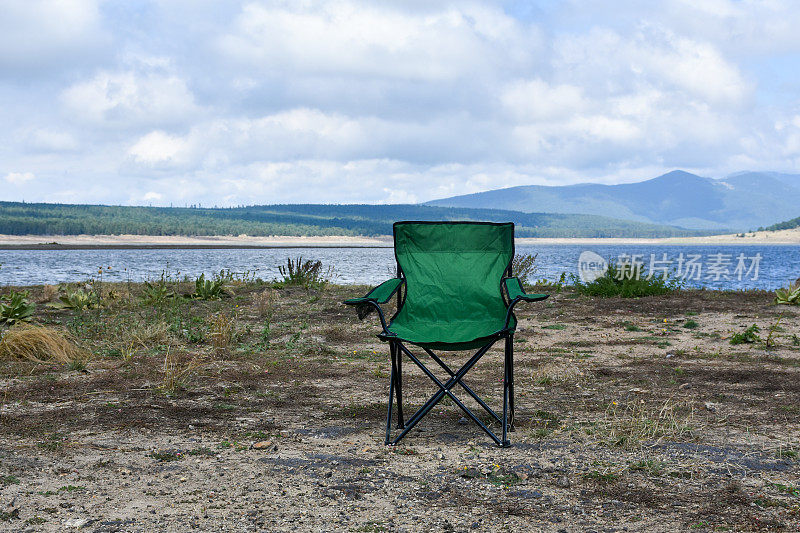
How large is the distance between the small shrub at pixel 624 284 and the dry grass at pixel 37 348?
6.96 metres

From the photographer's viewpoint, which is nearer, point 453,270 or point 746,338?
point 453,270

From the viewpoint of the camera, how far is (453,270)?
14.3 feet

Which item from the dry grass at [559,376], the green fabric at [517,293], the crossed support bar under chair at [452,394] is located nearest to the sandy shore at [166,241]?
the dry grass at [559,376]

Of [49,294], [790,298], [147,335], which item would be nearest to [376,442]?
[147,335]

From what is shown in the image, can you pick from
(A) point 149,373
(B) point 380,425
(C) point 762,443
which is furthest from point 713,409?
(A) point 149,373

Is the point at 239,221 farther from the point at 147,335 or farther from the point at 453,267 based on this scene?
the point at 453,267

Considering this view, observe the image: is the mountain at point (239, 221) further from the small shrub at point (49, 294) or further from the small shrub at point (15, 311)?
the small shrub at point (15, 311)

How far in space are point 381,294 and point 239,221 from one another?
335 feet

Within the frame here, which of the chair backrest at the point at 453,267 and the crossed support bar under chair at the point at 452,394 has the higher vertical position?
the chair backrest at the point at 453,267

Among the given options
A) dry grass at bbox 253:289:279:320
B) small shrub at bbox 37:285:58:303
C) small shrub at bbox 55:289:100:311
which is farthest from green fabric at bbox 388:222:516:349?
small shrub at bbox 37:285:58:303

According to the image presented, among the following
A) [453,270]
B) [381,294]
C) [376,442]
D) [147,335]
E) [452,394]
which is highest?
[453,270]

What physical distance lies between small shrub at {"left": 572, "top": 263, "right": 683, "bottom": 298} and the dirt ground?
348 centimetres

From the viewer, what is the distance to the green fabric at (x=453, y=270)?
4.24 meters

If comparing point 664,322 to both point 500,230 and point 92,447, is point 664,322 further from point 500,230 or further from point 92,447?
point 92,447
